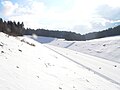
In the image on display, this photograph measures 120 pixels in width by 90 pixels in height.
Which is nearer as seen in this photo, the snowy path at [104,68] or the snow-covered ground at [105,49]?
the snowy path at [104,68]

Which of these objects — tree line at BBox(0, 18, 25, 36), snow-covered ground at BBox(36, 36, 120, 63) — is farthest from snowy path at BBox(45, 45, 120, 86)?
tree line at BBox(0, 18, 25, 36)

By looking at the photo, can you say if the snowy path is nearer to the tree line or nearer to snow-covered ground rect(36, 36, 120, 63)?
snow-covered ground rect(36, 36, 120, 63)

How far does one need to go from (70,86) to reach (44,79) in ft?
6.41

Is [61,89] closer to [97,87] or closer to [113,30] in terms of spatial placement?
[97,87]

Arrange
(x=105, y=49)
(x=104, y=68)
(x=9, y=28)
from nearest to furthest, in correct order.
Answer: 1. (x=104, y=68)
2. (x=105, y=49)
3. (x=9, y=28)

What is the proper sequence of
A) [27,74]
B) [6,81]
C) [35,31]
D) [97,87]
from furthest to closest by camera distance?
[35,31] < [97,87] < [27,74] < [6,81]

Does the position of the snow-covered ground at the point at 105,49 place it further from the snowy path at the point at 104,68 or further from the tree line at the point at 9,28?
the tree line at the point at 9,28

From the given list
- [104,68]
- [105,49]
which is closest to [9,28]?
[105,49]

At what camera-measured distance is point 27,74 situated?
36.4ft

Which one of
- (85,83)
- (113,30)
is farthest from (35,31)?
(85,83)

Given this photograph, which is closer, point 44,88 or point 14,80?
point 14,80

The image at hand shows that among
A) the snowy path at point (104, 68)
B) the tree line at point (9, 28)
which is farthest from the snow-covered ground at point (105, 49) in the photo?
the tree line at point (9, 28)

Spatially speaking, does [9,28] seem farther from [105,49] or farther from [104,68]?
[104,68]

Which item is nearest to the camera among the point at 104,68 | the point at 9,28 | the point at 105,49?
the point at 104,68
